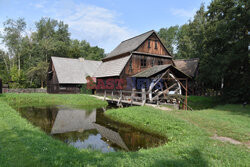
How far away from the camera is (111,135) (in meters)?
10.2

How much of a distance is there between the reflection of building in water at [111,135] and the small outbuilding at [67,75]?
2168 cm

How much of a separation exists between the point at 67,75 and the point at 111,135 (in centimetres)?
2529

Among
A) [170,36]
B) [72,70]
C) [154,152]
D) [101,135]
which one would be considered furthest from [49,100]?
[170,36]

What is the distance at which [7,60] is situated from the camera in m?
51.0

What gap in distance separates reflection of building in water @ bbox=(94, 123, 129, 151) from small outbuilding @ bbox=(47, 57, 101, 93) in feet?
71.1

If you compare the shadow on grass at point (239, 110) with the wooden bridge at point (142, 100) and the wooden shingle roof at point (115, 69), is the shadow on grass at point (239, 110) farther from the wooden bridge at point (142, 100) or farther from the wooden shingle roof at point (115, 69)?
the wooden shingle roof at point (115, 69)

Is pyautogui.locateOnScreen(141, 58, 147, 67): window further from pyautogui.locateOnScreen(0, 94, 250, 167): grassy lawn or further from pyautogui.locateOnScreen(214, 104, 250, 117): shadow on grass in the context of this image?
pyautogui.locateOnScreen(0, 94, 250, 167): grassy lawn

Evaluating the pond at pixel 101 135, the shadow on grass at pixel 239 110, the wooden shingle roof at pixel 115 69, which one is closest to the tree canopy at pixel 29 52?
the wooden shingle roof at pixel 115 69

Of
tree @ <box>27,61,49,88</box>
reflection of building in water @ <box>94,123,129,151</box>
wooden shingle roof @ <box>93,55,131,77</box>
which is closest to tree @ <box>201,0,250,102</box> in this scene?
wooden shingle roof @ <box>93,55,131,77</box>

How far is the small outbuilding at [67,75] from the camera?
3203 centimetres

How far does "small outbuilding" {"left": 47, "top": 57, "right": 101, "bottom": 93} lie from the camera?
105 feet

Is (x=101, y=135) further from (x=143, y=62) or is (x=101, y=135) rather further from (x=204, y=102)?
(x=204, y=102)

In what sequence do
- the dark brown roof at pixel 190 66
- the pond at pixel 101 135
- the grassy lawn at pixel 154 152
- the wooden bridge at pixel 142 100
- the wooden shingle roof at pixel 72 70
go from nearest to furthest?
the grassy lawn at pixel 154 152, the pond at pixel 101 135, the wooden bridge at pixel 142 100, the wooden shingle roof at pixel 72 70, the dark brown roof at pixel 190 66

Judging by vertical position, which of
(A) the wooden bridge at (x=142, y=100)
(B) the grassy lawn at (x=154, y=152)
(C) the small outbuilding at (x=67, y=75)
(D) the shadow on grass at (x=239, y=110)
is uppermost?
(C) the small outbuilding at (x=67, y=75)
